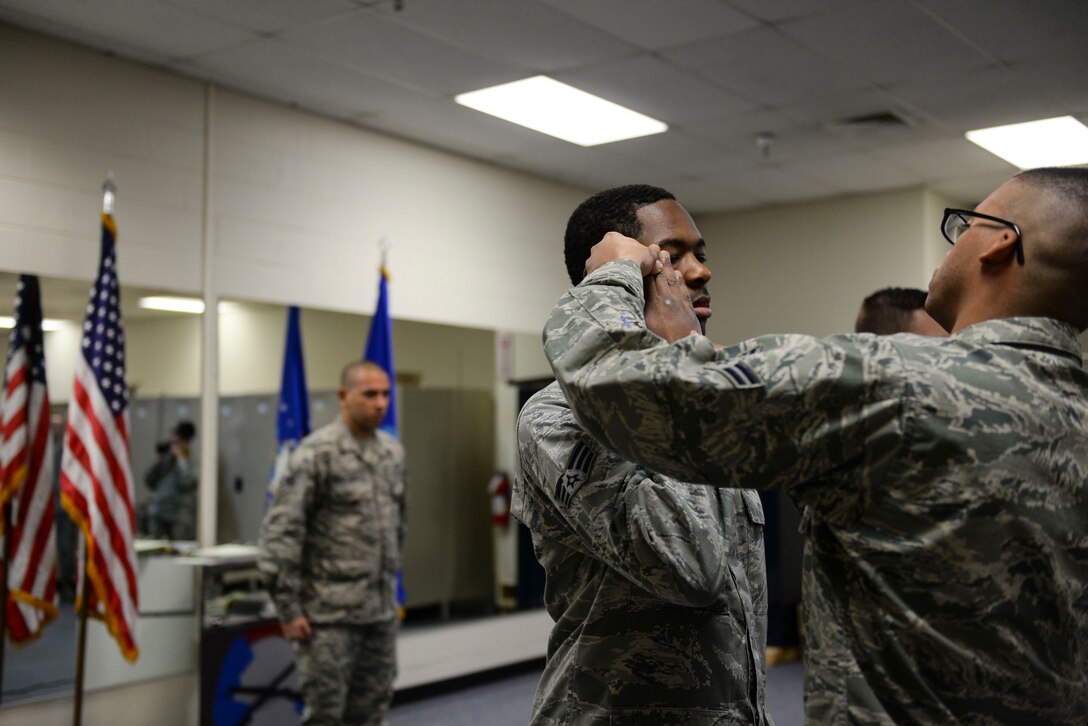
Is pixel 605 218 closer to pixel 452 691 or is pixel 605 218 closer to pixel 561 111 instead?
pixel 561 111

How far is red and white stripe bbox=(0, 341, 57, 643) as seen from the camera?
390cm

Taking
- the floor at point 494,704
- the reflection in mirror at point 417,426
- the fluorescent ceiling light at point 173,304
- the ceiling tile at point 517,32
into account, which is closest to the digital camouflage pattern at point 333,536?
the reflection in mirror at point 417,426

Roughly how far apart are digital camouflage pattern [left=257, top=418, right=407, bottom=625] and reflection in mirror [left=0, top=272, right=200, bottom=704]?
77cm

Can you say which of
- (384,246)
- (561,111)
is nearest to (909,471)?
(561,111)

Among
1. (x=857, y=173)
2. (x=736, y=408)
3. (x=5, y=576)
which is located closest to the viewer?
(x=736, y=408)

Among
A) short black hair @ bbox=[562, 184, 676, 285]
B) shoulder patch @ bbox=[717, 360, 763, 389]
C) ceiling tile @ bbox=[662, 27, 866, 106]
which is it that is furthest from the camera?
ceiling tile @ bbox=[662, 27, 866, 106]

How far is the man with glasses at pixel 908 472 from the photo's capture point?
1012 millimetres

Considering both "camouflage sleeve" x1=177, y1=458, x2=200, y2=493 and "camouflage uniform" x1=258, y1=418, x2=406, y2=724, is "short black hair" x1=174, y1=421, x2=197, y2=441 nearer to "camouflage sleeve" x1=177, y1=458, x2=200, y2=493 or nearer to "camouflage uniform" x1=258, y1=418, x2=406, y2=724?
"camouflage sleeve" x1=177, y1=458, x2=200, y2=493

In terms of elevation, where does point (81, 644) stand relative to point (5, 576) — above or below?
below

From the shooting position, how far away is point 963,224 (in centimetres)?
122

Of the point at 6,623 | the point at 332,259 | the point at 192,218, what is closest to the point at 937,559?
the point at 6,623

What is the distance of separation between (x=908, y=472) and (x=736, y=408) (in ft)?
0.62

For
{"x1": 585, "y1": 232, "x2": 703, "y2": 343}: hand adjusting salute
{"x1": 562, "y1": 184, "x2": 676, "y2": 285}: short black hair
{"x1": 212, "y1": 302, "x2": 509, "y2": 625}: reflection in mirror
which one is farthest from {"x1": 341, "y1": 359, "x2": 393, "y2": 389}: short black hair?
{"x1": 585, "y1": 232, "x2": 703, "y2": 343}: hand adjusting salute

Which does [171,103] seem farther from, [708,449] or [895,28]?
[708,449]
